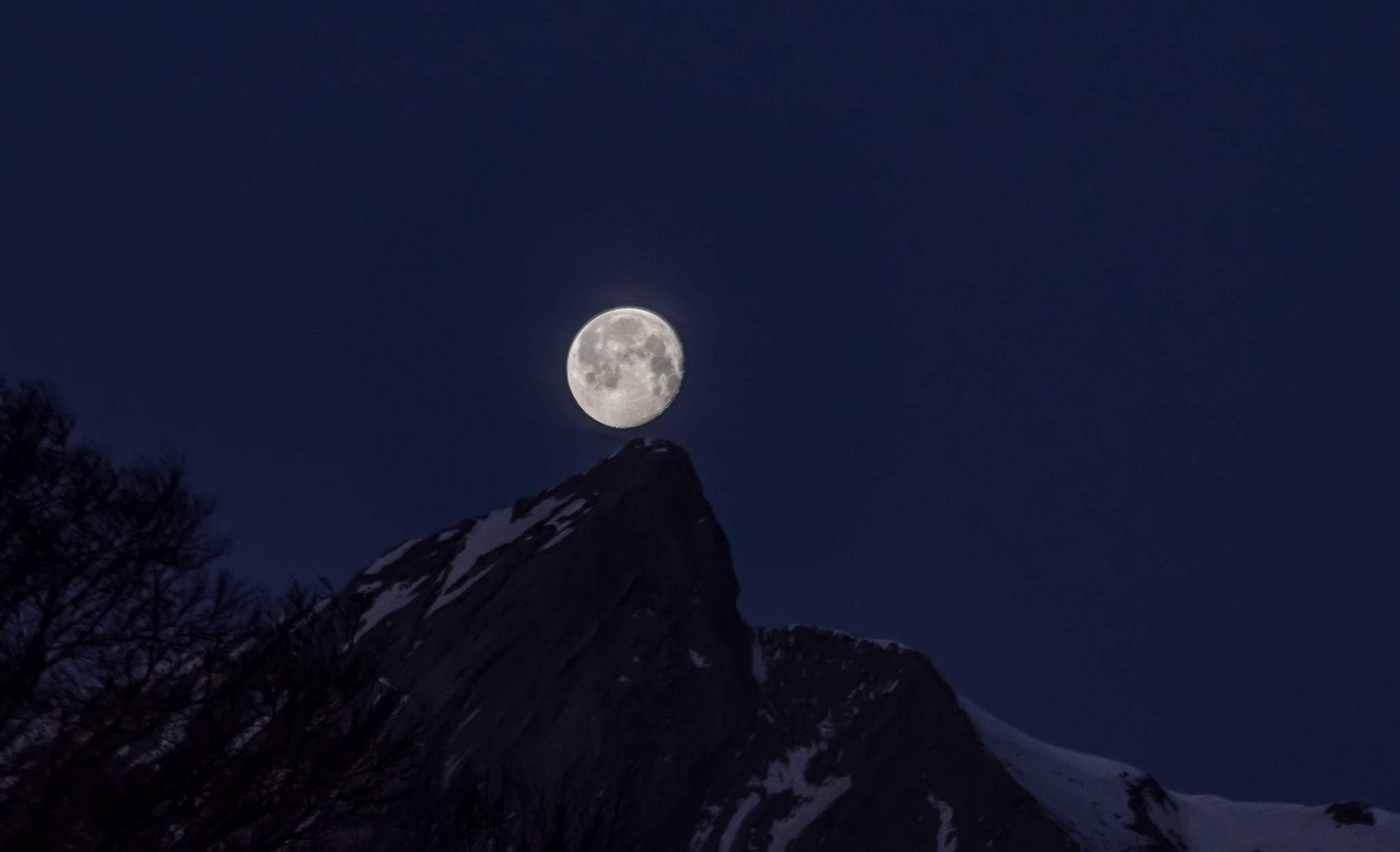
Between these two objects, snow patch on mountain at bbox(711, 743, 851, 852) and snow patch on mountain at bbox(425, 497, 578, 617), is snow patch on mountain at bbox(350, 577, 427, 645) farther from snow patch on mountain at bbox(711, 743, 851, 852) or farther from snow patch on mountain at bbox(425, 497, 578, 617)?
snow patch on mountain at bbox(711, 743, 851, 852)

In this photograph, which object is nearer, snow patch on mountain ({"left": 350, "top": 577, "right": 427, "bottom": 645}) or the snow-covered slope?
the snow-covered slope

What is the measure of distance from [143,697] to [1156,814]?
160402 millimetres

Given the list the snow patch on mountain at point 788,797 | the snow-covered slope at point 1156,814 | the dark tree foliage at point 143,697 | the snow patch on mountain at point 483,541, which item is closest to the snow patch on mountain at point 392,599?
the snow patch on mountain at point 483,541

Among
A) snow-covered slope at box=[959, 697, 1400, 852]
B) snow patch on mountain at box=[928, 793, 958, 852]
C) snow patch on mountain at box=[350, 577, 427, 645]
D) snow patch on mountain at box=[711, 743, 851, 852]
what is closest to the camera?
snow patch on mountain at box=[928, 793, 958, 852]

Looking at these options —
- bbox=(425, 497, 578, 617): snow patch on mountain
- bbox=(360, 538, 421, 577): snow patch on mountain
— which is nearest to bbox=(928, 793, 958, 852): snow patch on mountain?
bbox=(425, 497, 578, 617): snow patch on mountain

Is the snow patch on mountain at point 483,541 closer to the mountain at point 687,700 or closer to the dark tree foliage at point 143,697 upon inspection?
the mountain at point 687,700

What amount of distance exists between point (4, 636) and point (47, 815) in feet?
6.53

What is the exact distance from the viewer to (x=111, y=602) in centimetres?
1420

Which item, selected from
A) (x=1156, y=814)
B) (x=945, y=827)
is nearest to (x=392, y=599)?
(x=945, y=827)

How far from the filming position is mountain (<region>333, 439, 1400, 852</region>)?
123250mm

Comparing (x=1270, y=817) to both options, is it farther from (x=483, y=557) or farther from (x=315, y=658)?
(x=315, y=658)

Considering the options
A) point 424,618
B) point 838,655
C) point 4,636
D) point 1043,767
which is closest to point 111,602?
point 4,636

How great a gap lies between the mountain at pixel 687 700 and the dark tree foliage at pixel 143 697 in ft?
334

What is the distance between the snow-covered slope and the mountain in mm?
576
